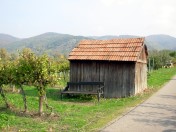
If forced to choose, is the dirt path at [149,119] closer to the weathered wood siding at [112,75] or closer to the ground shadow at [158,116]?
the ground shadow at [158,116]

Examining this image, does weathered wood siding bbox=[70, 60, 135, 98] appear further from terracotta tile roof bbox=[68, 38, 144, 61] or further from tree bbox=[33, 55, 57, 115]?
tree bbox=[33, 55, 57, 115]

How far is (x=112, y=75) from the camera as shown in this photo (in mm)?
25609

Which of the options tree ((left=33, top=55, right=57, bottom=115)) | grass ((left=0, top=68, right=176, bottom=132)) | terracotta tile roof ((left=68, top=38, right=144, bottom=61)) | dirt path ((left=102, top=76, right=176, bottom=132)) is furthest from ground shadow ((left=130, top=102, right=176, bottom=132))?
terracotta tile roof ((left=68, top=38, right=144, bottom=61))

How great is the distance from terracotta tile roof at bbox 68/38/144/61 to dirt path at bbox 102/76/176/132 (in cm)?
475

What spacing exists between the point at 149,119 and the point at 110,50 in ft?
35.8

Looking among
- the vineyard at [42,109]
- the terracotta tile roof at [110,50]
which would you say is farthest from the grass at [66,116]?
the terracotta tile roof at [110,50]

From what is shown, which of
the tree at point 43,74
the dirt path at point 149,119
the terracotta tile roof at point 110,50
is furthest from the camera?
the terracotta tile roof at point 110,50

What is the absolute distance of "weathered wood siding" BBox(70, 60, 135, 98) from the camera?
25172mm

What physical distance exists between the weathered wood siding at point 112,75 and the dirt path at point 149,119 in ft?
11.8

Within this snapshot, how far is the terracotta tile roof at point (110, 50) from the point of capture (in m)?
25.1

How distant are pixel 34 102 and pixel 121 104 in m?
6.04

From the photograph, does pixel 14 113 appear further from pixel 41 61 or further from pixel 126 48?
pixel 126 48

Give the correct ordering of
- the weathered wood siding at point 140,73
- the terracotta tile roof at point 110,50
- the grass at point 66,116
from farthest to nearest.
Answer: the weathered wood siding at point 140,73
the terracotta tile roof at point 110,50
the grass at point 66,116

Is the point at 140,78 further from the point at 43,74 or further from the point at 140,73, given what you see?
the point at 43,74
